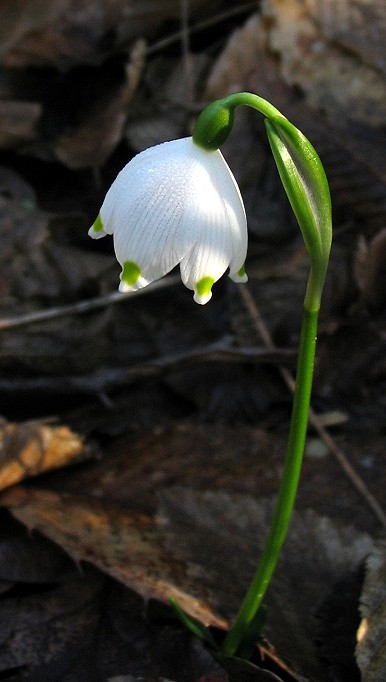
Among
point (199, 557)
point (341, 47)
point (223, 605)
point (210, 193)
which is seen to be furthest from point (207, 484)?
point (341, 47)

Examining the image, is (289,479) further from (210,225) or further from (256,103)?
(256,103)

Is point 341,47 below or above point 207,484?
above

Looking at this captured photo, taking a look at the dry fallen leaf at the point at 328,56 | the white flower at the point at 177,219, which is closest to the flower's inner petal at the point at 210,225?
the white flower at the point at 177,219

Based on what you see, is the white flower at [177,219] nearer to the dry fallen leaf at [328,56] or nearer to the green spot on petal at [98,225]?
the green spot on petal at [98,225]

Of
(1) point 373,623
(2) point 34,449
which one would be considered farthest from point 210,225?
(2) point 34,449

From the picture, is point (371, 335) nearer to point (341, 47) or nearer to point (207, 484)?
point (207, 484)

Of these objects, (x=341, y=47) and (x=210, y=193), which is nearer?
(x=210, y=193)

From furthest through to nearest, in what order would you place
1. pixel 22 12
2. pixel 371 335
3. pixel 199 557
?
pixel 22 12 < pixel 371 335 < pixel 199 557
